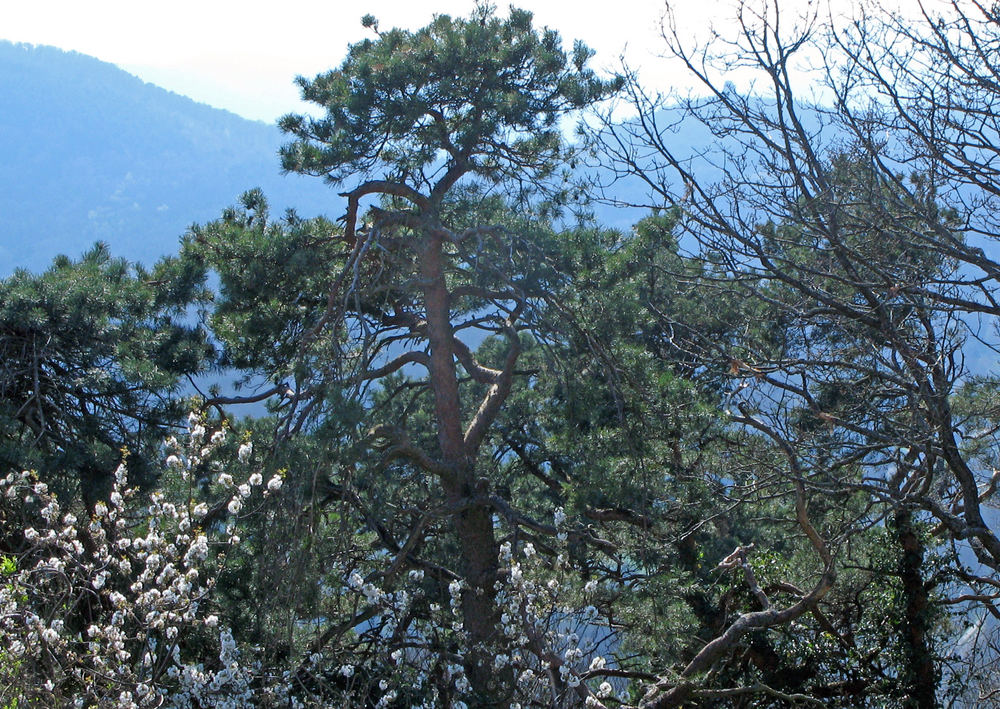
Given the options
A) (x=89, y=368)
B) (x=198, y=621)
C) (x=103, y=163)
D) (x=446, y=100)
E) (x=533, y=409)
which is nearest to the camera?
(x=198, y=621)

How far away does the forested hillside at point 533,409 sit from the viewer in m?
4.96

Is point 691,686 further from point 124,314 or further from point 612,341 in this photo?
point 124,314

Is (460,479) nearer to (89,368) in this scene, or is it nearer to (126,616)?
(126,616)

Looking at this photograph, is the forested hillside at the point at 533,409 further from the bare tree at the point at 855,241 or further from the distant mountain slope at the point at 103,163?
the distant mountain slope at the point at 103,163

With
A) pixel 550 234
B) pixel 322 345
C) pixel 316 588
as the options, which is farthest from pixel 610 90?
pixel 316 588

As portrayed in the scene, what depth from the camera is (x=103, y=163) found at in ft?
586

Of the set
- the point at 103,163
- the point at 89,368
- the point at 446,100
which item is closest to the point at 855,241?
the point at 446,100

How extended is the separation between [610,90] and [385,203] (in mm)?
2230

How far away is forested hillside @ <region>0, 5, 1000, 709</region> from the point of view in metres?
4.96

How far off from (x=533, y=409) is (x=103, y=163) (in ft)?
627

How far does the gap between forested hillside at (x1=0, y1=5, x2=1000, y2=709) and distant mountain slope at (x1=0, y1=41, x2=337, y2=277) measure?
14384cm

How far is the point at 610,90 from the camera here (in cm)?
662

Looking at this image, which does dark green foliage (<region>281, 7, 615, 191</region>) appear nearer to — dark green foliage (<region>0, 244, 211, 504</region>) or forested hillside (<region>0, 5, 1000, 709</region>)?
forested hillside (<region>0, 5, 1000, 709</region>)

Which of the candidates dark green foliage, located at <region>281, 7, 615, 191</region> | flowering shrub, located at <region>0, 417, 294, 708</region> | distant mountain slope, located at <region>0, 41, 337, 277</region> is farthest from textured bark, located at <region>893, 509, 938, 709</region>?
distant mountain slope, located at <region>0, 41, 337, 277</region>
